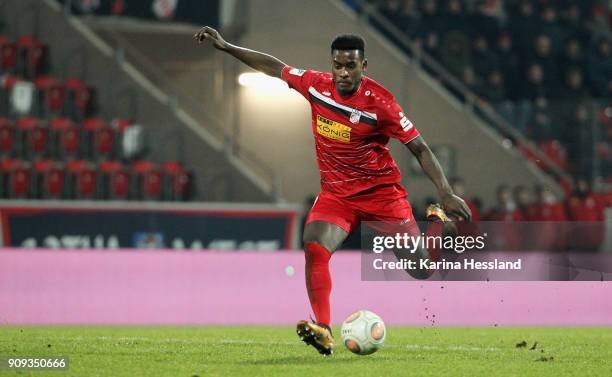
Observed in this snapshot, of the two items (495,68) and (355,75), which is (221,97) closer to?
(495,68)

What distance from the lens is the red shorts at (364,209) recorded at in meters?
7.81

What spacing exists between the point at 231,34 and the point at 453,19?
11.7 ft

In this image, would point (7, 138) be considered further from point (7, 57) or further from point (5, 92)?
point (7, 57)

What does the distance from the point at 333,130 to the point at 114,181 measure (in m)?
8.22

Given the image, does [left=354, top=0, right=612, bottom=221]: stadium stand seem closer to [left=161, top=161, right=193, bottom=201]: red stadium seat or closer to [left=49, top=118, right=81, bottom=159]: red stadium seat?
[left=161, top=161, right=193, bottom=201]: red stadium seat

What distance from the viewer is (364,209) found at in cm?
795

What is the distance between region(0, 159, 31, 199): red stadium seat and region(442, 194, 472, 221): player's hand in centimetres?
897


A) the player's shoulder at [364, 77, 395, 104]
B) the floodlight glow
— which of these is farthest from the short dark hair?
the floodlight glow

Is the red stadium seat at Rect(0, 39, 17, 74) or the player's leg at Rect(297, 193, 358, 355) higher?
the red stadium seat at Rect(0, 39, 17, 74)

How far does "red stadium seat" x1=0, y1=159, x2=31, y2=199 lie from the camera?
48.7ft

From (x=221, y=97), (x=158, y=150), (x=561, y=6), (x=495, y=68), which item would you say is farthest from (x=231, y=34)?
(x=561, y=6)

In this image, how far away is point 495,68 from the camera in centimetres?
1811

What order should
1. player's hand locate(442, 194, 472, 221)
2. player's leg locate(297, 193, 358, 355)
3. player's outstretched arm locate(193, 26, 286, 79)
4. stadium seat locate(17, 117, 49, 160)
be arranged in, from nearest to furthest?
player's hand locate(442, 194, 472, 221)
player's leg locate(297, 193, 358, 355)
player's outstretched arm locate(193, 26, 286, 79)
stadium seat locate(17, 117, 49, 160)

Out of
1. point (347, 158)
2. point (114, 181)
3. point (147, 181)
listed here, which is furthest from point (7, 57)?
point (347, 158)
